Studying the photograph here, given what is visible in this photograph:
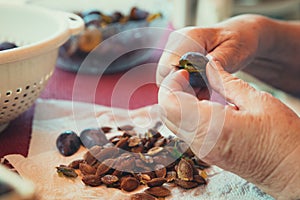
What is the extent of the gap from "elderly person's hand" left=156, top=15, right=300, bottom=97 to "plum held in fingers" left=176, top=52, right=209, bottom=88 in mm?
45

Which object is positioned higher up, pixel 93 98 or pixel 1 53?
pixel 1 53

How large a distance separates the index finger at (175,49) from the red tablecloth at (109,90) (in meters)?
0.16

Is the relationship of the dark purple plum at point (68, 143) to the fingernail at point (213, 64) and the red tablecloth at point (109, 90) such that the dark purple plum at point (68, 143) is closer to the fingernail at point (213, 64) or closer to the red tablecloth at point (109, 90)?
the red tablecloth at point (109, 90)

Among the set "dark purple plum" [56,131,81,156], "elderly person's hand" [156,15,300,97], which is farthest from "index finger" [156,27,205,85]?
"dark purple plum" [56,131,81,156]

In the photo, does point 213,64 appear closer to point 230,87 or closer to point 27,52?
point 230,87

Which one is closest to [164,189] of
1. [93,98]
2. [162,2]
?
[93,98]

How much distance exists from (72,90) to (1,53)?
314 mm

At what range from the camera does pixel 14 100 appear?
678 millimetres

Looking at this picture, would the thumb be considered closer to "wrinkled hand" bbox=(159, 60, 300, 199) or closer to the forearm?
"wrinkled hand" bbox=(159, 60, 300, 199)

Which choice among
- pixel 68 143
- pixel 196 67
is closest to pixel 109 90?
pixel 68 143

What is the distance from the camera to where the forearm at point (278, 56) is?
0.82 metres

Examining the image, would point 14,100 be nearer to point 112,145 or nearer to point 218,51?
point 112,145

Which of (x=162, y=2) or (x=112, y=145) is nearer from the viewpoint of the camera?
(x=112, y=145)

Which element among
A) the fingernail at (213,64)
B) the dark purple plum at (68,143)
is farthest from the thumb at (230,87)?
the dark purple plum at (68,143)
